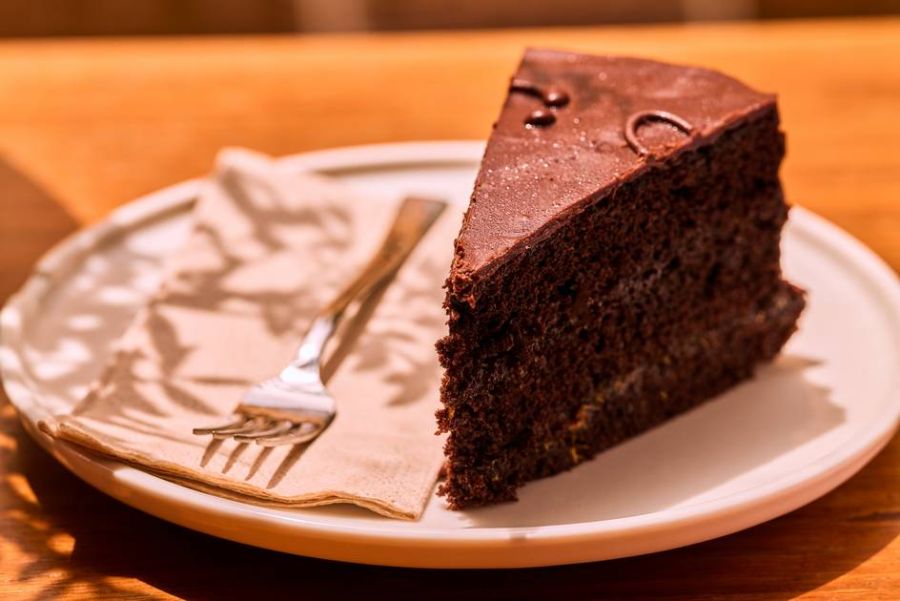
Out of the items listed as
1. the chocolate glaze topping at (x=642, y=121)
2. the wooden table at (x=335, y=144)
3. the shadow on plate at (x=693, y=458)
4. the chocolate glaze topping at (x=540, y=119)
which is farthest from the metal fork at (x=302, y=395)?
the chocolate glaze topping at (x=642, y=121)

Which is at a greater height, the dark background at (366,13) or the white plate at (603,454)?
the dark background at (366,13)

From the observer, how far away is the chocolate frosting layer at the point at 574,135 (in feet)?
4.46

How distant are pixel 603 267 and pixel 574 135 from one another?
0.20 m

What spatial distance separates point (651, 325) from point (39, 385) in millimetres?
897

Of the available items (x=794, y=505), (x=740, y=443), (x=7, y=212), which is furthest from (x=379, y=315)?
(x=7, y=212)

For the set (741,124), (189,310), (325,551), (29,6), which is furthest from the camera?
(29,6)

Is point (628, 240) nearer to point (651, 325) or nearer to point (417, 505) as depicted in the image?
point (651, 325)

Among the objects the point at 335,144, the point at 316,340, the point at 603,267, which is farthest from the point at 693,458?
the point at 335,144

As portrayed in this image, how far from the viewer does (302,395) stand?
4.94ft

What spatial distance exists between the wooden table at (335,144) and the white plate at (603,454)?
0.06 metres

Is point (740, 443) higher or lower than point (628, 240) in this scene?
lower

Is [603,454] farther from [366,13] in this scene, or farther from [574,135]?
[366,13]

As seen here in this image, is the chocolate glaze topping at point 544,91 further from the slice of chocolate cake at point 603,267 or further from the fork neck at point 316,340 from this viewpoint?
the fork neck at point 316,340

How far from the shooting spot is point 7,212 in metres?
2.17
